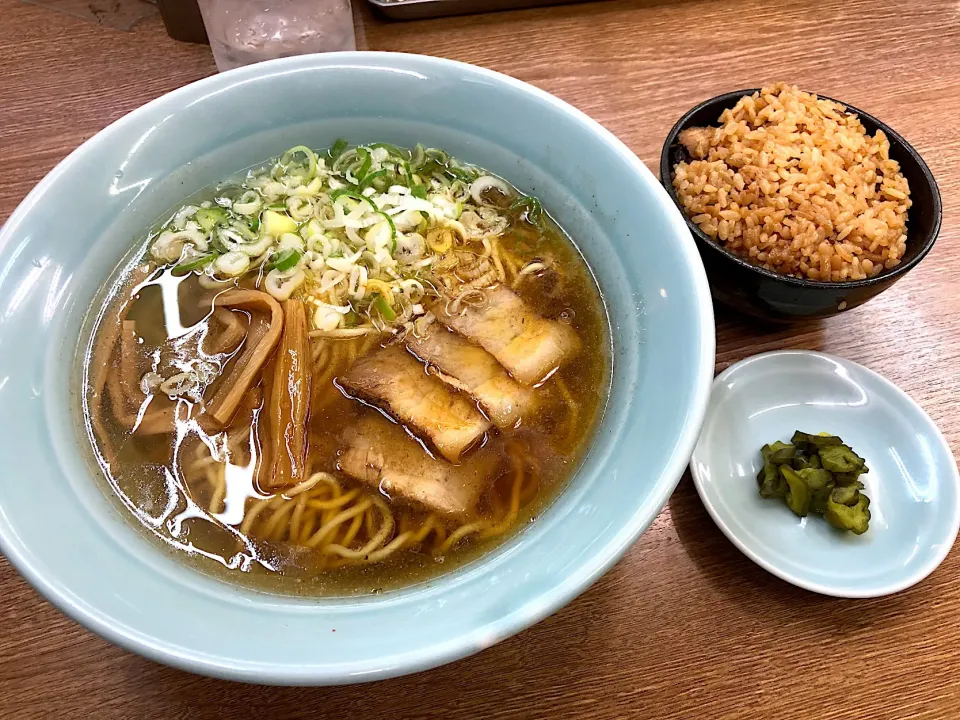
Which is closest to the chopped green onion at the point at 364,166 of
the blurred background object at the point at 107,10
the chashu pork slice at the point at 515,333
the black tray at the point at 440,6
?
the chashu pork slice at the point at 515,333

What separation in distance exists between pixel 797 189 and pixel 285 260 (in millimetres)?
1341

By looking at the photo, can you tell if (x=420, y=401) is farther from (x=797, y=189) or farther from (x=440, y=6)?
(x=440, y=6)

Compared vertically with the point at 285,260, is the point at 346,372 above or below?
below

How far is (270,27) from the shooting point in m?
2.26

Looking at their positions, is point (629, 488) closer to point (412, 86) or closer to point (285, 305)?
point (285, 305)

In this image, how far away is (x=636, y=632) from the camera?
1401 millimetres

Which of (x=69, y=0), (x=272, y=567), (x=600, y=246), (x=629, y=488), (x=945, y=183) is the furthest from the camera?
(x=69, y=0)

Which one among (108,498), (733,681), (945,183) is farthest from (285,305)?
(945,183)

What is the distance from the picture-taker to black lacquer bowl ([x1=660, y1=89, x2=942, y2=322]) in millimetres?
1563

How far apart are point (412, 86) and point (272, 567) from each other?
1190 millimetres

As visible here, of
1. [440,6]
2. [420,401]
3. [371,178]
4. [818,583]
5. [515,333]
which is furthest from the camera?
[440,6]

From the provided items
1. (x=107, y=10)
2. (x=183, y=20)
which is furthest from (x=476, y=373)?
(x=107, y=10)

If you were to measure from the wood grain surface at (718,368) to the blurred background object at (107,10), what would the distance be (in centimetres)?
6

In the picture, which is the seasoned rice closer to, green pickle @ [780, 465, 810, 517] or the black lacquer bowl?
the black lacquer bowl
